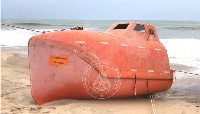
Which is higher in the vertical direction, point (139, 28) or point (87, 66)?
point (139, 28)

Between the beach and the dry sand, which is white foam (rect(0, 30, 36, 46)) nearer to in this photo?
the beach

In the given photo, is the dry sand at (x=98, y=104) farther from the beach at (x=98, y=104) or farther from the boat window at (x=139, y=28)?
the boat window at (x=139, y=28)

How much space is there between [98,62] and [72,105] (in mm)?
840

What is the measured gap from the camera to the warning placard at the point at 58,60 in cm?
383

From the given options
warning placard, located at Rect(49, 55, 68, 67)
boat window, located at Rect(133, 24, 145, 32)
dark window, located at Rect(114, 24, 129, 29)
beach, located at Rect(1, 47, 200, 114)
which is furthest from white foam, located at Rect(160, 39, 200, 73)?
warning placard, located at Rect(49, 55, 68, 67)

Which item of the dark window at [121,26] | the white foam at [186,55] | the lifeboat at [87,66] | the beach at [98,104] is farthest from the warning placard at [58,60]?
the white foam at [186,55]

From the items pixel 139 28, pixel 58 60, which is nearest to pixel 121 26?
pixel 139 28

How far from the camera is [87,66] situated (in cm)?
383

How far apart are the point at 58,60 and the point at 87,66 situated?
49 centimetres

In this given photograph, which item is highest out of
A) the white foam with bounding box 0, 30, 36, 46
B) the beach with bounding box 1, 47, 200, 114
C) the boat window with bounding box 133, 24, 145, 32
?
the boat window with bounding box 133, 24, 145, 32

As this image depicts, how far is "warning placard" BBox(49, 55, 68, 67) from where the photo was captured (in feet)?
12.6

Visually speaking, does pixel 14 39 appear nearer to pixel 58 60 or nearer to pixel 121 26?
pixel 121 26

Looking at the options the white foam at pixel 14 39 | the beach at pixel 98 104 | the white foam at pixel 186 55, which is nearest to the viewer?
the beach at pixel 98 104

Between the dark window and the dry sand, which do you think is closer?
the dry sand
